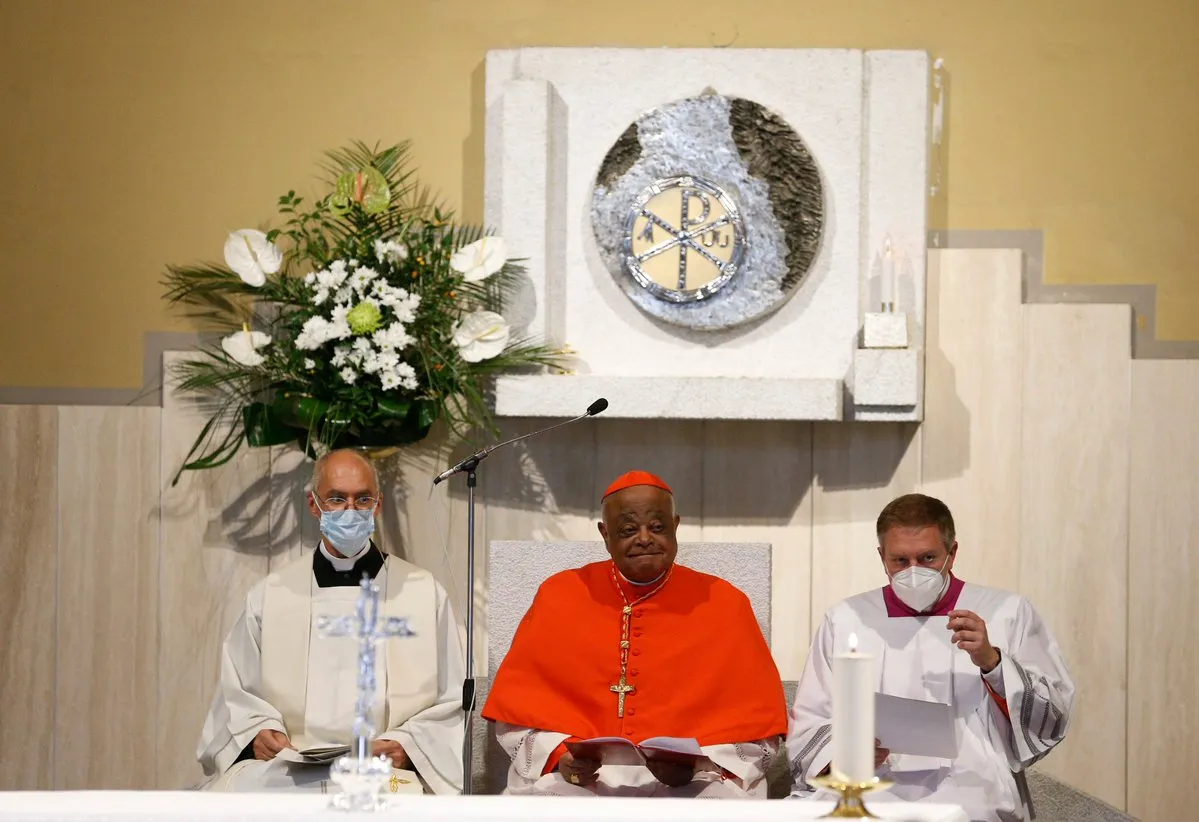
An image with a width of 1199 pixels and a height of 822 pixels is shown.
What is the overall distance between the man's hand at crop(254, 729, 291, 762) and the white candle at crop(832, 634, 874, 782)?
2.43 metres

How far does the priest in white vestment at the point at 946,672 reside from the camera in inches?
161

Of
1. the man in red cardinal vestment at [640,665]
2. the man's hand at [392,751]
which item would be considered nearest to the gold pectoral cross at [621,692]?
the man in red cardinal vestment at [640,665]

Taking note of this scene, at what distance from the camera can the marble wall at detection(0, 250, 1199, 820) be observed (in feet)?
17.9

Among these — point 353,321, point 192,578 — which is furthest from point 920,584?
point 192,578

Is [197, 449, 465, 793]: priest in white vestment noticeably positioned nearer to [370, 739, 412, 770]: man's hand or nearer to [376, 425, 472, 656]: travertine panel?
[370, 739, 412, 770]: man's hand

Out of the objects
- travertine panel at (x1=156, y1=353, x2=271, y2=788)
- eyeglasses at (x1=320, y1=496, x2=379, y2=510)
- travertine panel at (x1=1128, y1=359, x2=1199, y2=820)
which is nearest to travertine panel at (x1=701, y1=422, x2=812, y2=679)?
travertine panel at (x1=1128, y1=359, x2=1199, y2=820)

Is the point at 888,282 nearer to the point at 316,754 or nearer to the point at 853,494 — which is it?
the point at 853,494

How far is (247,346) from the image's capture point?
17.3 ft

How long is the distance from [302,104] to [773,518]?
96.6 inches

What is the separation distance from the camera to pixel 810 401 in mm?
5254

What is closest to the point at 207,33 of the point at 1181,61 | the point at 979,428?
the point at 979,428

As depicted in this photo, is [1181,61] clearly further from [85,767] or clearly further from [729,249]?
[85,767]

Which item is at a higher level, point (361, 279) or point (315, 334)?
point (361, 279)

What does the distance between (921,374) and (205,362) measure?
2726 millimetres
